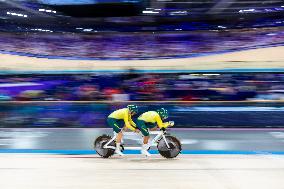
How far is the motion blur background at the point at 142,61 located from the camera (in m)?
13.3

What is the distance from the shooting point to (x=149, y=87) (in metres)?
14.8

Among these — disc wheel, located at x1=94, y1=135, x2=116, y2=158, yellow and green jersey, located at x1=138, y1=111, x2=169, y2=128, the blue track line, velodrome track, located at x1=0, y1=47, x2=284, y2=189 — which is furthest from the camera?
the blue track line

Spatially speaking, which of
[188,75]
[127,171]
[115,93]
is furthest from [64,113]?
[127,171]

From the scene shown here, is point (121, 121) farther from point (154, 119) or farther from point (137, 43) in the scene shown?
point (137, 43)

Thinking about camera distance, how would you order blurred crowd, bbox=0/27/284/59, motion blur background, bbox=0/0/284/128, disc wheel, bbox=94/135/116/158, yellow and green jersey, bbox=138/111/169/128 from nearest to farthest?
yellow and green jersey, bbox=138/111/169/128, disc wheel, bbox=94/135/116/158, motion blur background, bbox=0/0/284/128, blurred crowd, bbox=0/27/284/59

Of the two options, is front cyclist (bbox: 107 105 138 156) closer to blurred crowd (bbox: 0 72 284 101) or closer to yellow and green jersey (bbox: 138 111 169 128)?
yellow and green jersey (bbox: 138 111 169 128)

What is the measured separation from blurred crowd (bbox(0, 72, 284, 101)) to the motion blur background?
34 millimetres

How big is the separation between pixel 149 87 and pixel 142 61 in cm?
895

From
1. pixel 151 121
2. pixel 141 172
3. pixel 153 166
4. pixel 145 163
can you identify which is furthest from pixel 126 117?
pixel 141 172

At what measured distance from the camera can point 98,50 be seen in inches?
969

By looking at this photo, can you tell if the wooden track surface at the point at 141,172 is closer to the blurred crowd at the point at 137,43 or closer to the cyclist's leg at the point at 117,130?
the cyclist's leg at the point at 117,130

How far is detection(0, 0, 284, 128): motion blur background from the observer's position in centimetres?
1334

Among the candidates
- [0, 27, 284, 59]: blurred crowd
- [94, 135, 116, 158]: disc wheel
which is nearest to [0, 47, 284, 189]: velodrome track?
[94, 135, 116, 158]: disc wheel

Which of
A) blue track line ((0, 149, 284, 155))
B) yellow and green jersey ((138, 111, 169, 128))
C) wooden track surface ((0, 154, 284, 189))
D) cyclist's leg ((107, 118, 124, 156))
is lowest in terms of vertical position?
blue track line ((0, 149, 284, 155))
